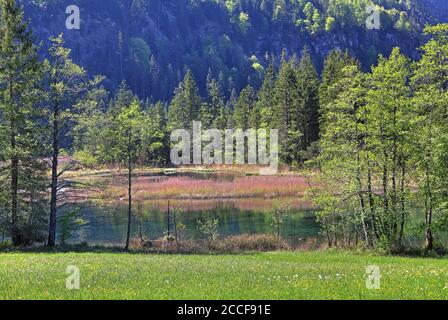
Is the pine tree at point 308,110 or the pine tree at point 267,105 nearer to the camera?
the pine tree at point 308,110

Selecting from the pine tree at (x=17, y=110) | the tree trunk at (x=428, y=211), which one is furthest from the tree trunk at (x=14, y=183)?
the tree trunk at (x=428, y=211)

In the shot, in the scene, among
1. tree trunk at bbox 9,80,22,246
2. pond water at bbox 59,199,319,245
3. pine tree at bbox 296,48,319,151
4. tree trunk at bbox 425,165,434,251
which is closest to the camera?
tree trunk at bbox 425,165,434,251

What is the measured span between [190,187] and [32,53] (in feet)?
97.6

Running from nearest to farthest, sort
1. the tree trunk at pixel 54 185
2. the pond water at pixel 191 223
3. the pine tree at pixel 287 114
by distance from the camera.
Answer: the tree trunk at pixel 54 185 → the pond water at pixel 191 223 → the pine tree at pixel 287 114

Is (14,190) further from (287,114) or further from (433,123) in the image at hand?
(287,114)

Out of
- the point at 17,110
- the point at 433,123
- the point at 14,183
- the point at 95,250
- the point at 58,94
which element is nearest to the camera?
the point at 433,123

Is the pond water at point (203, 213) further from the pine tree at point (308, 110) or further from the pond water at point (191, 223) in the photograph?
the pine tree at point (308, 110)

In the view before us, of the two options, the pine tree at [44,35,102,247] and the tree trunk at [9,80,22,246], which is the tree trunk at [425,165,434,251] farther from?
the tree trunk at [9,80,22,246]

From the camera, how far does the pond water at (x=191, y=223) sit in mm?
37250

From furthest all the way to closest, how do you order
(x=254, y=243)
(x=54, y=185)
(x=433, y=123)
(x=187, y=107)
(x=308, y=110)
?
(x=187, y=107) < (x=308, y=110) < (x=254, y=243) < (x=54, y=185) < (x=433, y=123)

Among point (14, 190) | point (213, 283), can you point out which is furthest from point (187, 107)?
point (213, 283)

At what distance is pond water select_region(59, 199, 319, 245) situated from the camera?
37250mm

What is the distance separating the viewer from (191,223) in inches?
1647

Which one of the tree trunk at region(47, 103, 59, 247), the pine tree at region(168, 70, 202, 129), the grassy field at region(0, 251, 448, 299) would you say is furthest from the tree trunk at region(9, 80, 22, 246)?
the pine tree at region(168, 70, 202, 129)
